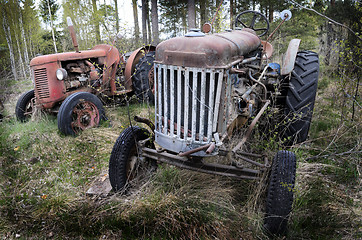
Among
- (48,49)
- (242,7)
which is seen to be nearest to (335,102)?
(242,7)

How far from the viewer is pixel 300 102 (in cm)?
369

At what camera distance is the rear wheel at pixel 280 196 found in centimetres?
238

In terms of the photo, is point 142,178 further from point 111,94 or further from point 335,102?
point 335,102

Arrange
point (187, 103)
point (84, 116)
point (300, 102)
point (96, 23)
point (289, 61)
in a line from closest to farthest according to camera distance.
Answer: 1. point (187, 103)
2. point (300, 102)
3. point (289, 61)
4. point (84, 116)
5. point (96, 23)

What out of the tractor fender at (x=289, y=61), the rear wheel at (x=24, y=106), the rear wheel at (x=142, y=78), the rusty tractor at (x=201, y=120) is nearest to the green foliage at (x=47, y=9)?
the rear wheel at (x=24, y=106)

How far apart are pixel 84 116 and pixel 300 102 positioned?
12.1 feet

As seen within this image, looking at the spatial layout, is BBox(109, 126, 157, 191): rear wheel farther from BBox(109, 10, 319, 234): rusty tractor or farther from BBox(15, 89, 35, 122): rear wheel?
BBox(15, 89, 35, 122): rear wheel

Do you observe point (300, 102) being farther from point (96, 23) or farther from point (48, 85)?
point (96, 23)

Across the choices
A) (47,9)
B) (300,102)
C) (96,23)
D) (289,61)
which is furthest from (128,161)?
(47,9)

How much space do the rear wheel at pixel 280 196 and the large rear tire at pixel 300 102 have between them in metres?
1.23

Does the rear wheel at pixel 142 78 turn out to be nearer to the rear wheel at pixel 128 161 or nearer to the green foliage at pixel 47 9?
the rear wheel at pixel 128 161

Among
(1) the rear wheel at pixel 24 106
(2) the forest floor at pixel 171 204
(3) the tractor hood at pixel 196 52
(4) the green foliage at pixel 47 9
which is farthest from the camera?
(4) the green foliage at pixel 47 9

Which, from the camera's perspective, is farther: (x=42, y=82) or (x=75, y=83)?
(x=75, y=83)

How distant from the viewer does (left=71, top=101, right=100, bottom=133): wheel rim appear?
15.6 feet
